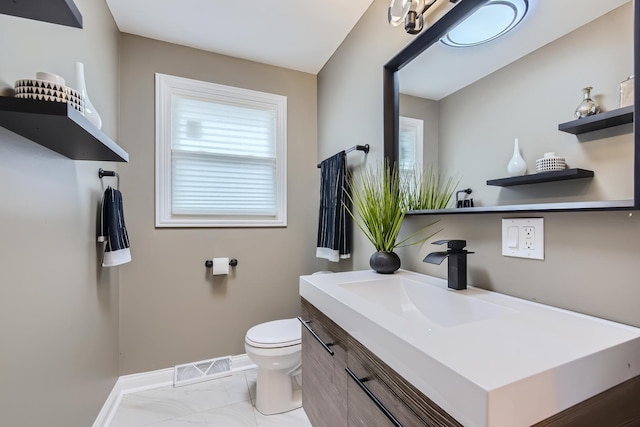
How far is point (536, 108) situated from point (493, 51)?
0.31 m

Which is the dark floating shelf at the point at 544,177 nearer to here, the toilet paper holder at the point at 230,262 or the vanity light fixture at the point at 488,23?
the vanity light fixture at the point at 488,23

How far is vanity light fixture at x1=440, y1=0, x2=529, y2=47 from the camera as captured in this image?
0.94 metres

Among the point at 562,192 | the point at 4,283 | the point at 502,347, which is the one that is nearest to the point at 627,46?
the point at 562,192

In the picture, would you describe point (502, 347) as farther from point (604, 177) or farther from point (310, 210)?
point (310, 210)

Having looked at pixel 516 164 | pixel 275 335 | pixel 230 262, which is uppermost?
pixel 516 164

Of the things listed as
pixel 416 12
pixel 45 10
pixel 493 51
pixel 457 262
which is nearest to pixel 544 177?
pixel 457 262

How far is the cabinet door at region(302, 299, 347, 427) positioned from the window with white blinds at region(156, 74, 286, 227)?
4.05 feet

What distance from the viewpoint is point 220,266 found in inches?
83.0

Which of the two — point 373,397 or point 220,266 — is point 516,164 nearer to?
point 373,397

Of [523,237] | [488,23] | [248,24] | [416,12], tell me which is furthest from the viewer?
[248,24]

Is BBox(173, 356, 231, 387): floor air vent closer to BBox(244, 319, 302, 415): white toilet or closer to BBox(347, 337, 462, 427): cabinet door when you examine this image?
BBox(244, 319, 302, 415): white toilet

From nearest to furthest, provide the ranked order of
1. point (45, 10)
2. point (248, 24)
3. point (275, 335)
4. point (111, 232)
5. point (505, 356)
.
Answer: point (505, 356), point (45, 10), point (111, 232), point (275, 335), point (248, 24)

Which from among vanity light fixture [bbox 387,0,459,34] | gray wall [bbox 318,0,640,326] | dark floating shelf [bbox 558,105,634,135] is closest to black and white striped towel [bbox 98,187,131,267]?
gray wall [bbox 318,0,640,326]

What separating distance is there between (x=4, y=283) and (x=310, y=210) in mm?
1850
